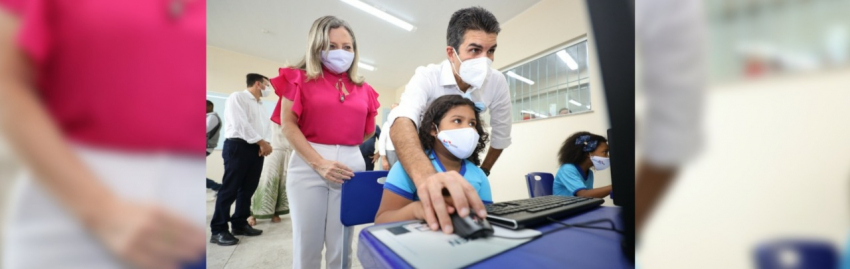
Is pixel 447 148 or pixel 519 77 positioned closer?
pixel 447 148

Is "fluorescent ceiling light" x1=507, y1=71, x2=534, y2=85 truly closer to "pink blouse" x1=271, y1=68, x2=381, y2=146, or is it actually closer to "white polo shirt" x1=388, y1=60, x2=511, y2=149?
"white polo shirt" x1=388, y1=60, x2=511, y2=149

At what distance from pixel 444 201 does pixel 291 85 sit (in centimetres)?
72

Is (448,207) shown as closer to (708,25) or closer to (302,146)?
(708,25)

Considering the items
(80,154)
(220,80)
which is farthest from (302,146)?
(220,80)

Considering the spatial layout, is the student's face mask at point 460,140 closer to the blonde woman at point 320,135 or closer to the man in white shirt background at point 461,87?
the man in white shirt background at point 461,87

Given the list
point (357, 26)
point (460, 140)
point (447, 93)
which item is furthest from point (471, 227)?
point (357, 26)

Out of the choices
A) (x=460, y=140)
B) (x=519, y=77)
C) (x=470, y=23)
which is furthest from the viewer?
(x=519, y=77)

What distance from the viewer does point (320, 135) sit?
36.9 inches

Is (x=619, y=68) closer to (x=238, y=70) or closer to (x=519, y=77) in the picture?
(x=519, y=77)

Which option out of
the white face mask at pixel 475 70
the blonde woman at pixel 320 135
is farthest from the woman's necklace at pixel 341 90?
the white face mask at pixel 475 70

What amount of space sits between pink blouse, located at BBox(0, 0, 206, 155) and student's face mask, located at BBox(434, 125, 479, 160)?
0.62m

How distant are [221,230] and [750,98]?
206cm

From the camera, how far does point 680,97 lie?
0.39ft

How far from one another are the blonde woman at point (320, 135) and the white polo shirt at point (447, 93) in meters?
0.17
